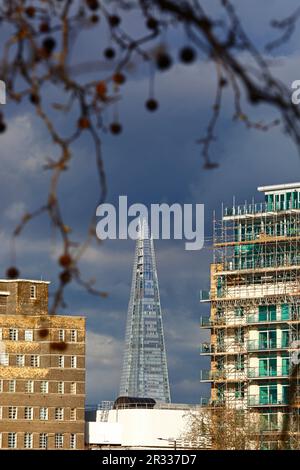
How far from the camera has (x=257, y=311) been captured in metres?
102

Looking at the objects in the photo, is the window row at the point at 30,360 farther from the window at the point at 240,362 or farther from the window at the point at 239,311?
the window at the point at 240,362

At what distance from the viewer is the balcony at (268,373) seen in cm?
10012

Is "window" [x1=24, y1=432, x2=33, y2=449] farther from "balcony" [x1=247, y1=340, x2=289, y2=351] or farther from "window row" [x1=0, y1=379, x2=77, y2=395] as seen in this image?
"balcony" [x1=247, y1=340, x2=289, y2=351]

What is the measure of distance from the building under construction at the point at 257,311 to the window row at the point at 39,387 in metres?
19.8

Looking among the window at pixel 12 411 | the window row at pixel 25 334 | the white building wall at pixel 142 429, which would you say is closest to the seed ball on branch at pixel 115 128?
the window row at pixel 25 334

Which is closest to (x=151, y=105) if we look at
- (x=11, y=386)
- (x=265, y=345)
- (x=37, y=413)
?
(x=265, y=345)

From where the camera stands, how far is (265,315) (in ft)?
334

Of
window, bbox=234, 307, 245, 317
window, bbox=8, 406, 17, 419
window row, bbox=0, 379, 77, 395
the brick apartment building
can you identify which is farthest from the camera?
window, bbox=8, 406, 17, 419

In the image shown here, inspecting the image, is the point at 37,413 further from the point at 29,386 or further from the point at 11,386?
the point at 11,386

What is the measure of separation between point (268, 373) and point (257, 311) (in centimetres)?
495

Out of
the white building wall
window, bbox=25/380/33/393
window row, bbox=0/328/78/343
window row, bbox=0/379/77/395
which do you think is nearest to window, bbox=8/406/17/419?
window row, bbox=0/379/77/395

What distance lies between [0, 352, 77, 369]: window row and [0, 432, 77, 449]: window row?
632cm

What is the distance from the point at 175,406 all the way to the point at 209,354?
2507 cm

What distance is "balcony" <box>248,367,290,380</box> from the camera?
100 m
